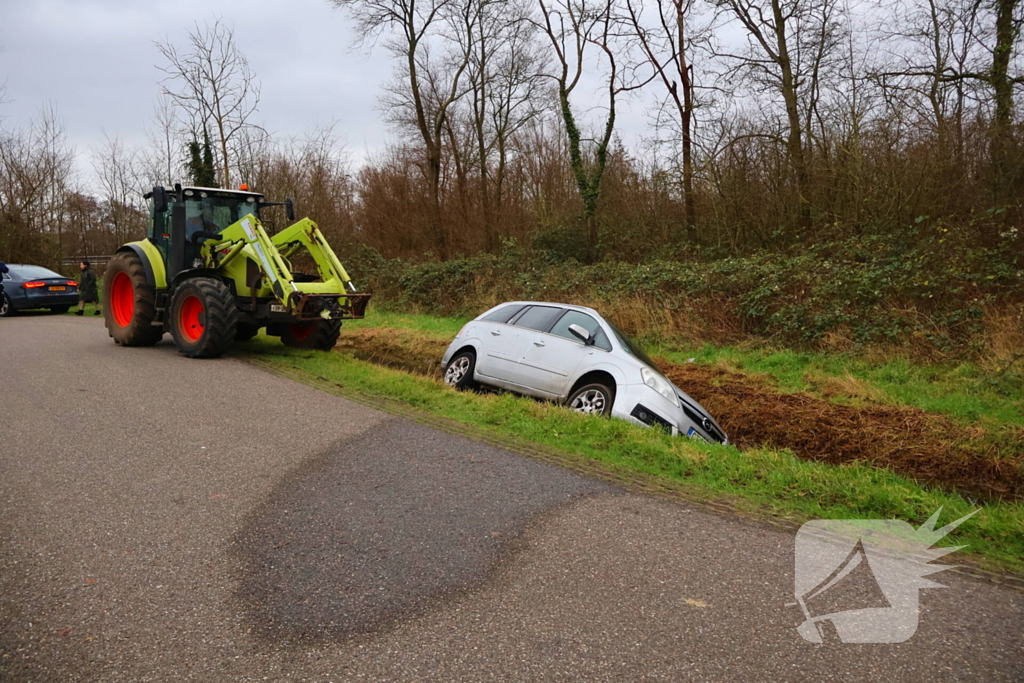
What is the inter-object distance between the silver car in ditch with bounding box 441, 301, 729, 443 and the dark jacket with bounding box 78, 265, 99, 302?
17270 millimetres

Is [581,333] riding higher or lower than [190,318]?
lower

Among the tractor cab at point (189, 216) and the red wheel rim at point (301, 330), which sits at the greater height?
the tractor cab at point (189, 216)

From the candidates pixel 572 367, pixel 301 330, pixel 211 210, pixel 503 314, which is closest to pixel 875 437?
pixel 572 367

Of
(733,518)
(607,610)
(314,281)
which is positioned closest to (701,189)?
(314,281)

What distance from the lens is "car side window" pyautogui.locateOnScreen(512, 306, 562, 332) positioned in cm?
962

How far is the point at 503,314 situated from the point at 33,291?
1757cm

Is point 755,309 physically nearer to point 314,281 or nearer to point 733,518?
point 314,281

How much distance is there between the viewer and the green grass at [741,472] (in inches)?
197

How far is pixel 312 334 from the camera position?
13.5m

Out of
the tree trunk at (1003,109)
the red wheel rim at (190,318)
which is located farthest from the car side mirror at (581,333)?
the tree trunk at (1003,109)

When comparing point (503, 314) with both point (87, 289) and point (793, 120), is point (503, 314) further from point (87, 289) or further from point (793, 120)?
point (87, 289)

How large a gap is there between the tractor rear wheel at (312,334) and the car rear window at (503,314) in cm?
394

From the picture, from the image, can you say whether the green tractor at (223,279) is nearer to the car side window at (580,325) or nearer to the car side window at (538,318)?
the car side window at (538,318)

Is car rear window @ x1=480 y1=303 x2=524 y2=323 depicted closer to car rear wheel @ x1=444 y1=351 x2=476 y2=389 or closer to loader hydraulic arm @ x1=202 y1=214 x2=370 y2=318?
car rear wheel @ x1=444 y1=351 x2=476 y2=389
